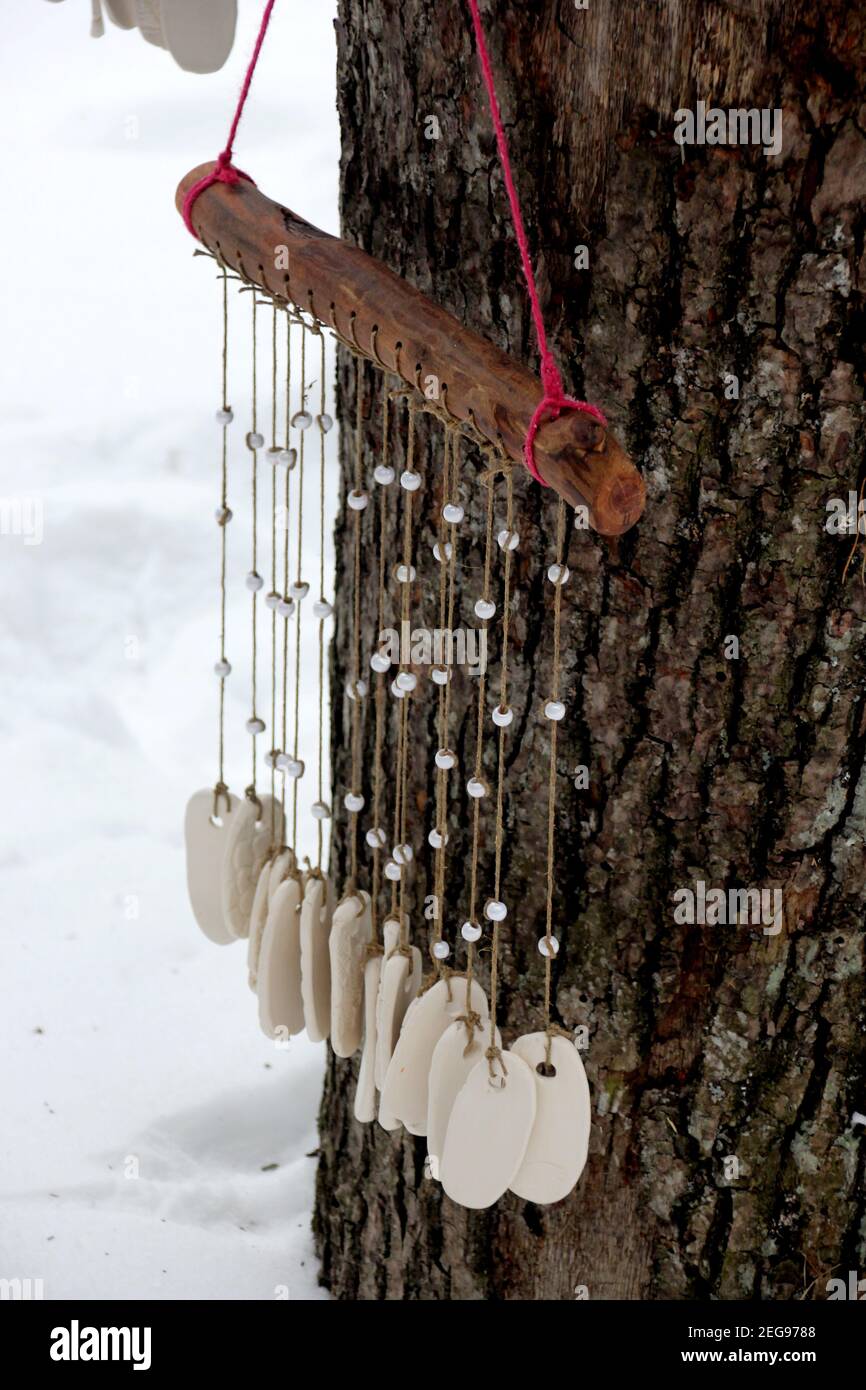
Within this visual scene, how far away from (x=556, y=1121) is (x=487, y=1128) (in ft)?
0.18

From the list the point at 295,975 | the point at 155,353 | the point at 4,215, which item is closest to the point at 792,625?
the point at 295,975

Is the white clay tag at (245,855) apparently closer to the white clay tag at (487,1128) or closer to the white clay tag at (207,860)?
the white clay tag at (207,860)

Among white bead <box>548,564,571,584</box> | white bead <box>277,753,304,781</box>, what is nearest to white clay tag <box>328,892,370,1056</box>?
white bead <box>277,753,304,781</box>

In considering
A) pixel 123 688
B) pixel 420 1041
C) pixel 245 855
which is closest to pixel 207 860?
pixel 245 855

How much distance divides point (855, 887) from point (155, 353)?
2254 millimetres

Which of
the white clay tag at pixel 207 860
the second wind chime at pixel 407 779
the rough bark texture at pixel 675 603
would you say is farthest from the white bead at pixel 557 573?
the white clay tag at pixel 207 860

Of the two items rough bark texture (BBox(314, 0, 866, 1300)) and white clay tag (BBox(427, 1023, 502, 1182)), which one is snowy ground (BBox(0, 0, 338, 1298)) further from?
white clay tag (BBox(427, 1023, 502, 1182))

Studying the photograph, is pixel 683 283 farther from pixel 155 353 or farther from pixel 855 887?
pixel 155 353

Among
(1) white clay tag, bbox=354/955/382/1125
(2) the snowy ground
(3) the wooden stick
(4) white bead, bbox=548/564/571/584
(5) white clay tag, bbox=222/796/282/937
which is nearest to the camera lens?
(3) the wooden stick

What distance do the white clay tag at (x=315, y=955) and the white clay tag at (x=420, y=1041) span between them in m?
0.12

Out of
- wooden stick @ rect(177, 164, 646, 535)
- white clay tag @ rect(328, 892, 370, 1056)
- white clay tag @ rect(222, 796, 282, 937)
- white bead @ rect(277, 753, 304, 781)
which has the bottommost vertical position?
white clay tag @ rect(328, 892, 370, 1056)

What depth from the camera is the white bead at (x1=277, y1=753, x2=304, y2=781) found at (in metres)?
1.19

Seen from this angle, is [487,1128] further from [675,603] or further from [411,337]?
[411,337]

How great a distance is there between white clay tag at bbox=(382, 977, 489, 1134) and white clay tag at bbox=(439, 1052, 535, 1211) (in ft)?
0.17
